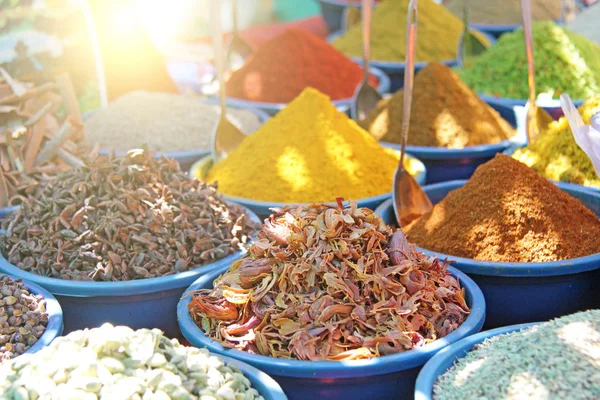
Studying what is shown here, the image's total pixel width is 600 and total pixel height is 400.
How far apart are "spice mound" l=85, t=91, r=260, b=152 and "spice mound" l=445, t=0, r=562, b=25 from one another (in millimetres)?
2098

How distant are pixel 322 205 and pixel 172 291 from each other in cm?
39

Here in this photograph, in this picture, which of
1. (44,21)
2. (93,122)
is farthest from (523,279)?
(44,21)

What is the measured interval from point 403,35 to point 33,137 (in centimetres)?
220

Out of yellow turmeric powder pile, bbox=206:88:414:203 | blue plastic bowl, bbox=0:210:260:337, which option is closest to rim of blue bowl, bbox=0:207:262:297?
blue plastic bowl, bbox=0:210:260:337

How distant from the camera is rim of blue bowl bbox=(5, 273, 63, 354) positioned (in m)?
1.35

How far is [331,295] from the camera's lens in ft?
4.46

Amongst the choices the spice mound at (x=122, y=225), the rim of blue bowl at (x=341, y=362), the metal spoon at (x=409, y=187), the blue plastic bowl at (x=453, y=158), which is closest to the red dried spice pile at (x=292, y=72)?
the blue plastic bowl at (x=453, y=158)

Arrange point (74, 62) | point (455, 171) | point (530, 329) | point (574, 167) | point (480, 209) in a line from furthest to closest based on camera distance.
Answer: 1. point (74, 62)
2. point (455, 171)
3. point (574, 167)
4. point (480, 209)
5. point (530, 329)

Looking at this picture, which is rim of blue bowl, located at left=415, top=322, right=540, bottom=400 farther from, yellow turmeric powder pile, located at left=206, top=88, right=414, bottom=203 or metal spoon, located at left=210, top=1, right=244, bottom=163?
metal spoon, located at left=210, top=1, right=244, bottom=163

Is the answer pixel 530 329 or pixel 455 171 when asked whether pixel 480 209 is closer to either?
pixel 530 329

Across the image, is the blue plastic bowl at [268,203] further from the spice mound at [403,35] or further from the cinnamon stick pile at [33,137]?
the spice mound at [403,35]

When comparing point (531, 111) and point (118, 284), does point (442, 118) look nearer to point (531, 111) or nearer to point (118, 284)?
point (531, 111)

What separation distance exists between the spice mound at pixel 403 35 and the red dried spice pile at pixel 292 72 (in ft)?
1.86

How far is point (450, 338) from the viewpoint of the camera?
52.4 inches
